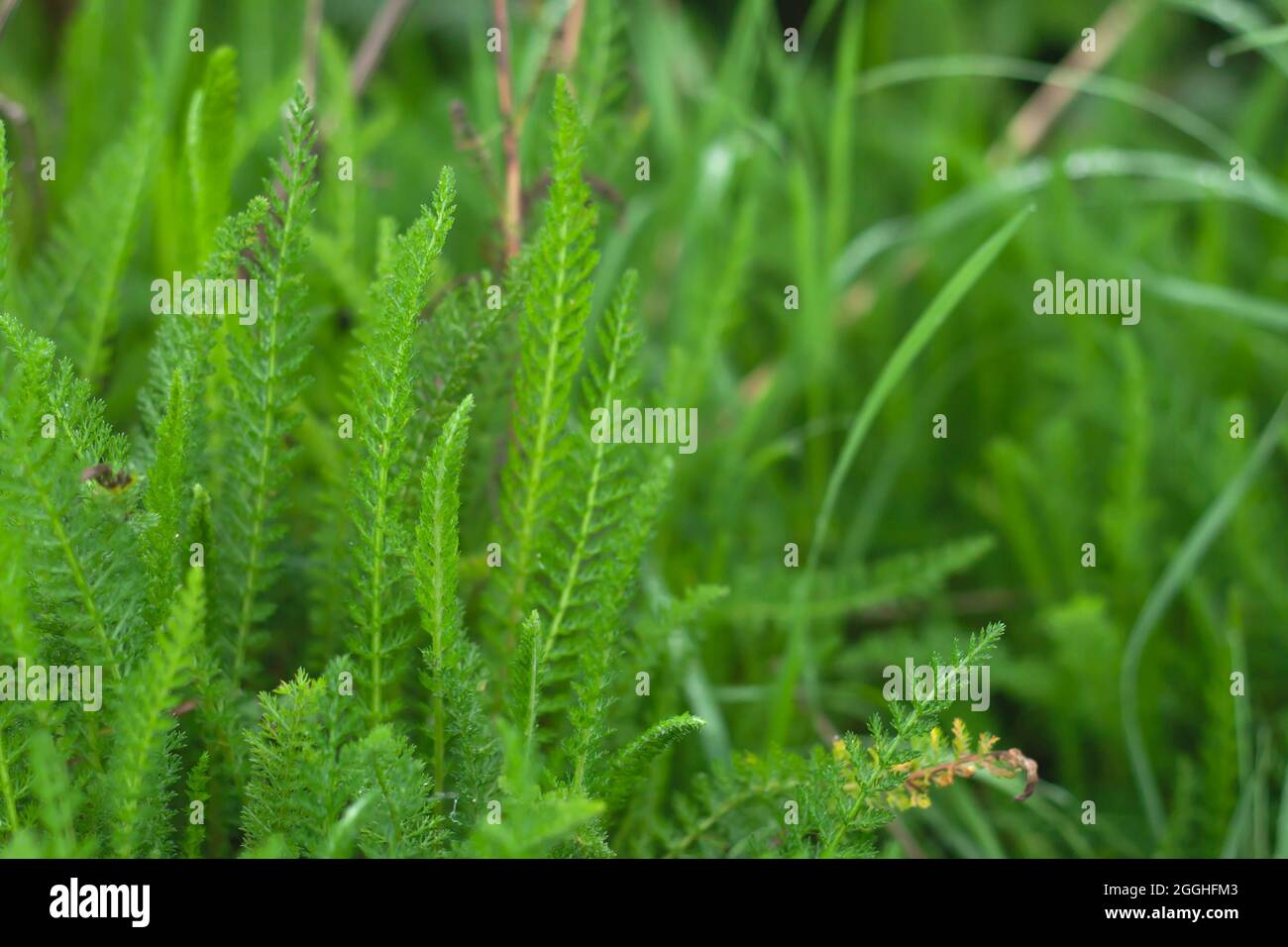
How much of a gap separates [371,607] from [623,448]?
36cm

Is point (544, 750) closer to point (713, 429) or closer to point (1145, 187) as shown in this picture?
point (713, 429)

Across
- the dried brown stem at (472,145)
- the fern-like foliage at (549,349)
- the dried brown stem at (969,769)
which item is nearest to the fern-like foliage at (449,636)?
the fern-like foliage at (549,349)

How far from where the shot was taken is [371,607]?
0.97m

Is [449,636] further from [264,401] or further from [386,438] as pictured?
[264,401]

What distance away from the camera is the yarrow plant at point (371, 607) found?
90 centimetres

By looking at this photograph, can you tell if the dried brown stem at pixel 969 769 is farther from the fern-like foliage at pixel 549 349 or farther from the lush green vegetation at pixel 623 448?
the fern-like foliage at pixel 549 349

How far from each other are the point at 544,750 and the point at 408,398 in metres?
0.43

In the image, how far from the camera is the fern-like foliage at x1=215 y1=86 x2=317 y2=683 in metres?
0.98

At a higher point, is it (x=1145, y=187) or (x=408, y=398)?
(x=1145, y=187)

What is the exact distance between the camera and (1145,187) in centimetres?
→ 228

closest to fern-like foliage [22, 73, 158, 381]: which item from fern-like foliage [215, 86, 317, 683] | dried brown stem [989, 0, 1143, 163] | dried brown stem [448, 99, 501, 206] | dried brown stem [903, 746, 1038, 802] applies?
fern-like foliage [215, 86, 317, 683]
